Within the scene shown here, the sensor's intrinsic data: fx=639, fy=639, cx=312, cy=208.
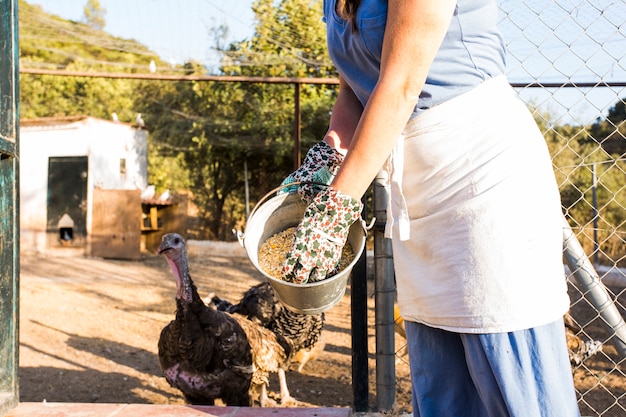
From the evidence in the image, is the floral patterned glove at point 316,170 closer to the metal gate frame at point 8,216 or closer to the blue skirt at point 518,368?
the blue skirt at point 518,368

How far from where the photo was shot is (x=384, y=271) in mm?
2543

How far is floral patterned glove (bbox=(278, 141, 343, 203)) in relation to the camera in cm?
161

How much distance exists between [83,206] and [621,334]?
14.0 metres

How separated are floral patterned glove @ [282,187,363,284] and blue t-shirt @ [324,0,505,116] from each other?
0.25 m

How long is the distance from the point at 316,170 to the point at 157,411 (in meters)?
1.44

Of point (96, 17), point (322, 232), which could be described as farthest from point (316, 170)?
point (96, 17)

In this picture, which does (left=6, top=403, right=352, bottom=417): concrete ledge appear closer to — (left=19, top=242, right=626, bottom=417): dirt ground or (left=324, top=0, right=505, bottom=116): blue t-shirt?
(left=19, top=242, right=626, bottom=417): dirt ground

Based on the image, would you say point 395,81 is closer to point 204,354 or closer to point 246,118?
point 204,354

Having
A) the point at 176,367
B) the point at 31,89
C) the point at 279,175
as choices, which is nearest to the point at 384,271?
the point at 176,367

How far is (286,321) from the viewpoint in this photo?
499cm

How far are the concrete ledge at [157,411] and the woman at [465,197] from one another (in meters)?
1.29

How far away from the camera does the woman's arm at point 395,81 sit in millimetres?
1189

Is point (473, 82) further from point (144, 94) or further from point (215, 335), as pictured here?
point (144, 94)

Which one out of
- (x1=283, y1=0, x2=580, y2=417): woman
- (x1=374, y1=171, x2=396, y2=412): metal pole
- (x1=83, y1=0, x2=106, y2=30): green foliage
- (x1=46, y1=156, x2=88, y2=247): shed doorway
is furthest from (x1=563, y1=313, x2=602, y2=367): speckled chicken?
(x1=46, y1=156, x2=88, y2=247): shed doorway
